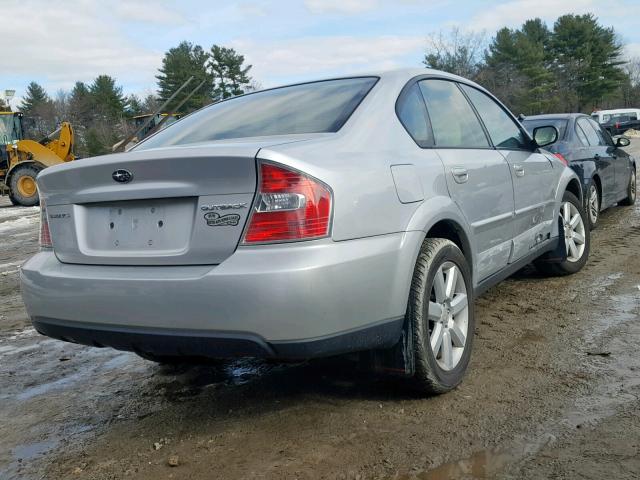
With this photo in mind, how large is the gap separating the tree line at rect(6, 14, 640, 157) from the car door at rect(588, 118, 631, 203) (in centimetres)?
4126

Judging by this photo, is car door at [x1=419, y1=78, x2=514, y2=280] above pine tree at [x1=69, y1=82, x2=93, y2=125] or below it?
below

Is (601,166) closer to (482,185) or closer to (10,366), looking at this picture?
(482,185)

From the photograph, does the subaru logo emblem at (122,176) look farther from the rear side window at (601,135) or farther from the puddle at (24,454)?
the rear side window at (601,135)

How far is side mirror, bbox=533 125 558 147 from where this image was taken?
4645 millimetres

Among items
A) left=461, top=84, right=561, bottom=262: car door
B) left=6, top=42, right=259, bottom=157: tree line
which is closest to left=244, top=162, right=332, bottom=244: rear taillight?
left=461, top=84, right=561, bottom=262: car door

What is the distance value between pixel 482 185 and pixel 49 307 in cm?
237

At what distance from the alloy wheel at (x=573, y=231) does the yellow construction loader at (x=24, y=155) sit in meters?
16.2

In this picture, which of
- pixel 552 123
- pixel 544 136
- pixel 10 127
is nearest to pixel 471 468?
pixel 544 136

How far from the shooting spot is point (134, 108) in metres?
62.8

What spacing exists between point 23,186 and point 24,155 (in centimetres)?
153

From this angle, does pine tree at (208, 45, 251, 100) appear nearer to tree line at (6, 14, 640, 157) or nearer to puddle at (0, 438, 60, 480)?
tree line at (6, 14, 640, 157)

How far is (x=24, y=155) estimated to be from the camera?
18.6 metres

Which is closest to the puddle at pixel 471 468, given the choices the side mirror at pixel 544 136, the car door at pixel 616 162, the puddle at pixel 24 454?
the puddle at pixel 24 454

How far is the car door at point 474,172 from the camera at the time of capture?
10.7ft
